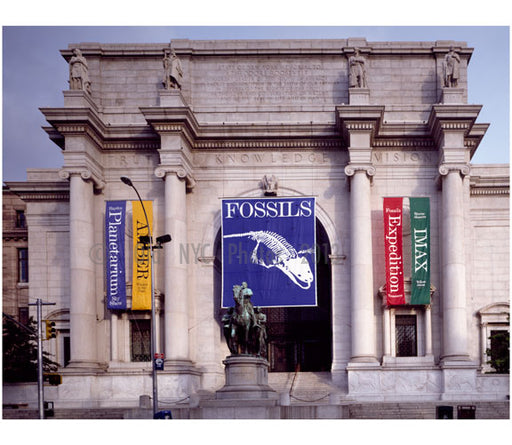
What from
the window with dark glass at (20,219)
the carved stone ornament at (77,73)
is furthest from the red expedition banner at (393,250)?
the window with dark glass at (20,219)

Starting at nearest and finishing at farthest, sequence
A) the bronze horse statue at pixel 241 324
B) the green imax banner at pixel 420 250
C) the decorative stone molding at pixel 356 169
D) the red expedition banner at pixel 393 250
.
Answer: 1. the bronze horse statue at pixel 241 324
2. the red expedition banner at pixel 393 250
3. the green imax banner at pixel 420 250
4. the decorative stone molding at pixel 356 169

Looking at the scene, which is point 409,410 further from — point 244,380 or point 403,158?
point 403,158

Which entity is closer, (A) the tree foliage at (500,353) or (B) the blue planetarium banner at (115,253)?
(A) the tree foliage at (500,353)

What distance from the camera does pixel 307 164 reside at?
44.1 meters

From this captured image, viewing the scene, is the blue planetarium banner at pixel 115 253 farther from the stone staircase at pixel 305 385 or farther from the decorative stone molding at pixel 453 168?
the decorative stone molding at pixel 453 168

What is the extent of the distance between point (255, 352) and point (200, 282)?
31.2ft

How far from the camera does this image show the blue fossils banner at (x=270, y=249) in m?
41.3

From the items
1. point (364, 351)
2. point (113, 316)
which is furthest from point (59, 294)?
point (364, 351)

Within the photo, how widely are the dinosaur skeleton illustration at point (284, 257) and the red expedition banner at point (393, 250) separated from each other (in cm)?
403

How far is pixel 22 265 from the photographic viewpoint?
54406 mm

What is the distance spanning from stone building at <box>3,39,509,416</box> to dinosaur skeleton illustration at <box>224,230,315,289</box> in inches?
96.8

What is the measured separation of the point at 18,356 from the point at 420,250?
21100 mm

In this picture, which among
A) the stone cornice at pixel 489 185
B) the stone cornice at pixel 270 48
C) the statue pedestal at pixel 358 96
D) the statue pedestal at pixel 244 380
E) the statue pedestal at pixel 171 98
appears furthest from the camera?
the stone cornice at pixel 489 185

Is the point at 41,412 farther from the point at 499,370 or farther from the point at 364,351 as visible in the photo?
the point at 499,370
